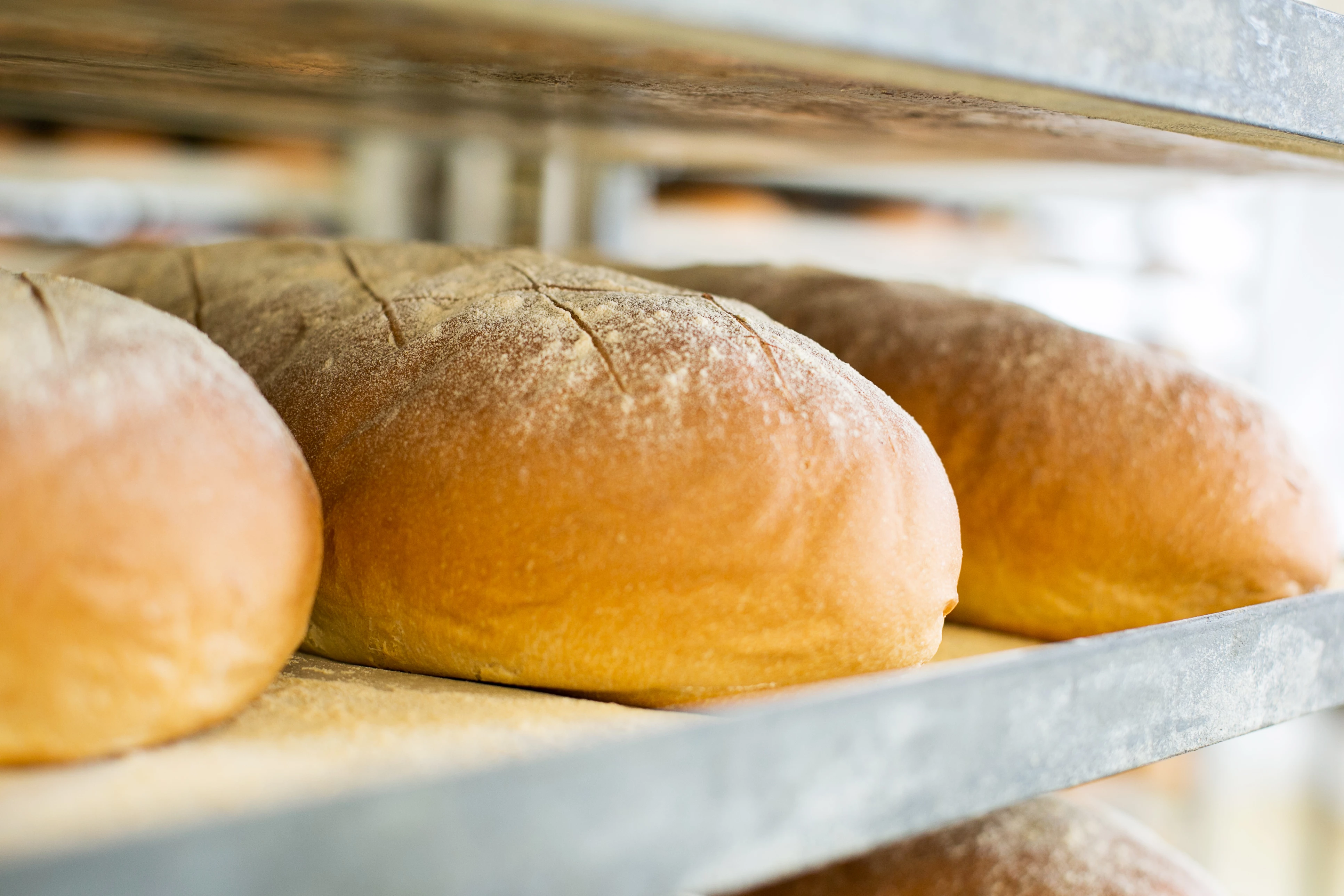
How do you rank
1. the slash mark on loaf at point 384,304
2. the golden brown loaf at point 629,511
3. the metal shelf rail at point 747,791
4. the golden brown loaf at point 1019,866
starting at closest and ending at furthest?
the metal shelf rail at point 747,791 < the golden brown loaf at point 629,511 < the slash mark on loaf at point 384,304 < the golden brown loaf at point 1019,866

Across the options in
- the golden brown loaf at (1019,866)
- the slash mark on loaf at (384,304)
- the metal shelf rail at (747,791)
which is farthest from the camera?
the golden brown loaf at (1019,866)

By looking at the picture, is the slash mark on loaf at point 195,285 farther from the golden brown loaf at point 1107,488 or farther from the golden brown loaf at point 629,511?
the golden brown loaf at point 1107,488

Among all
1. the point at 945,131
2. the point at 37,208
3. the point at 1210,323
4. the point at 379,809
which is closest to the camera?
the point at 379,809

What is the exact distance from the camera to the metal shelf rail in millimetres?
411

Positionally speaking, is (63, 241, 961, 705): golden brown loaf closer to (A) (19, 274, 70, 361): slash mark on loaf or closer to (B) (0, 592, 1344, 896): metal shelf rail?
(B) (0, 592, 1344, 896): metal shelf rail

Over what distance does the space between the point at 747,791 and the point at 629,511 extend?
21cm

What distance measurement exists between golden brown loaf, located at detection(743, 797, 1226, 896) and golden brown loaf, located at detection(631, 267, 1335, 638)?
0.71ft

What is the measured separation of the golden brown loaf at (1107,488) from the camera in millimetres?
922

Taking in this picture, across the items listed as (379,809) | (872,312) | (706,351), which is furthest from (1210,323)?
(379,809)

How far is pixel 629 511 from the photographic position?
67 centimetres

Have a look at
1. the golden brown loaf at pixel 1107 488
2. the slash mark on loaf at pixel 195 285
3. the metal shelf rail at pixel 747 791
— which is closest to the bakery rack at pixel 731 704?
the metal shelf rail at pixel 747 791

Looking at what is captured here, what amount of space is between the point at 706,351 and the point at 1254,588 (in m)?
0.54

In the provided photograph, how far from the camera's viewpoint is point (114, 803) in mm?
491

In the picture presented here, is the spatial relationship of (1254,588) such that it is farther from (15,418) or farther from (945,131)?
(15,418)
